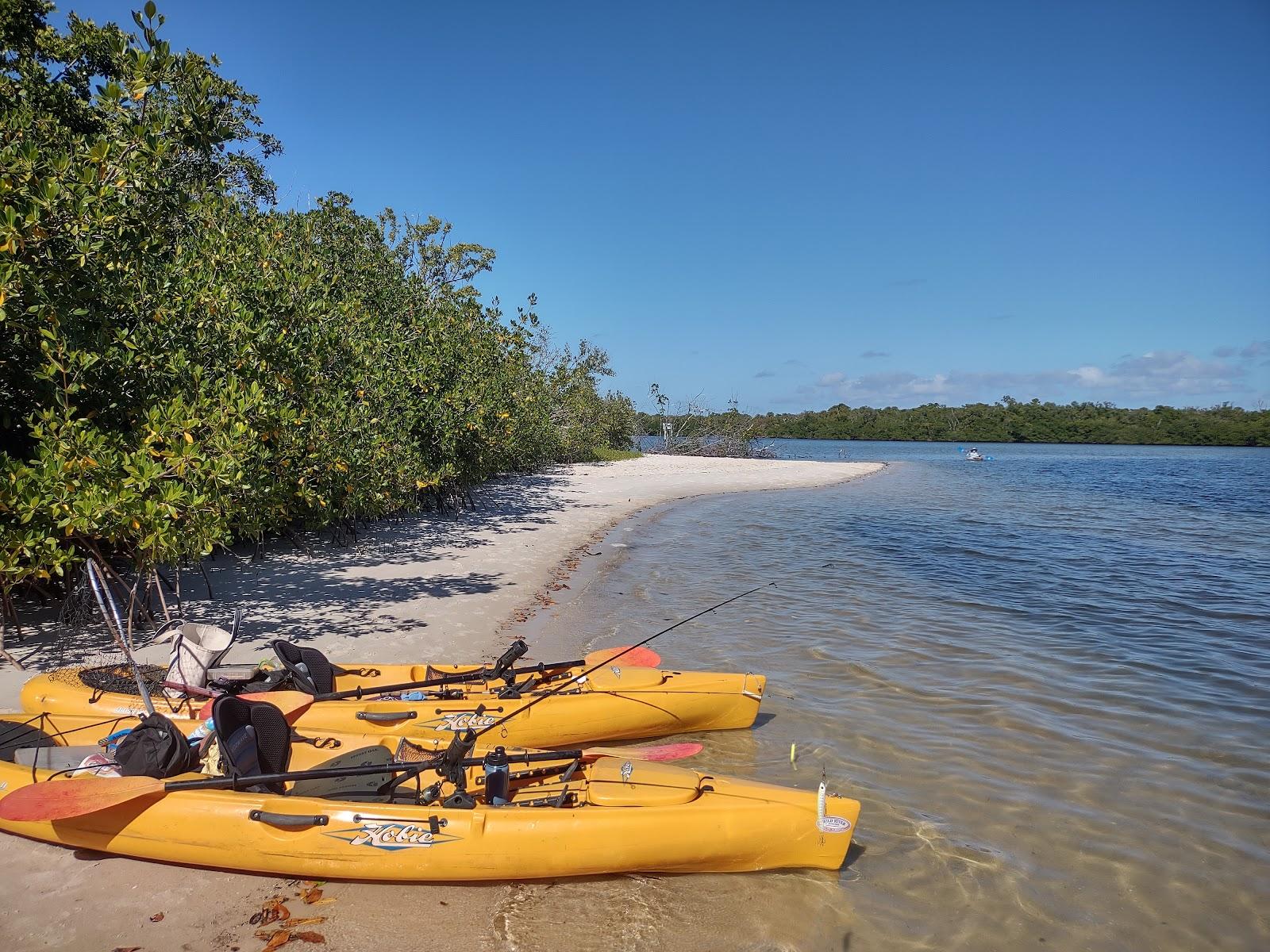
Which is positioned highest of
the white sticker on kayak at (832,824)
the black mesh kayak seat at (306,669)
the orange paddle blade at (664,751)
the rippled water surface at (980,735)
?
the black mesh kayak seat at (306,669)

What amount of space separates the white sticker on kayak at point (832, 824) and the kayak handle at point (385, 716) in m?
3.15

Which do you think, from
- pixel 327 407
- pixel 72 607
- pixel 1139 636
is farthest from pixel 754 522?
pixel 72 607

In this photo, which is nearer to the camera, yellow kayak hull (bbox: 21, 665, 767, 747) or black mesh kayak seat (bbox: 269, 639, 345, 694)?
yellow kayak hull (bbox: 21, 665, 767, 747)

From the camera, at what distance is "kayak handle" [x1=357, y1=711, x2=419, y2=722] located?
575 centimetres

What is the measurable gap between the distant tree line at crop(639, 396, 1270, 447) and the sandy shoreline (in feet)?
169

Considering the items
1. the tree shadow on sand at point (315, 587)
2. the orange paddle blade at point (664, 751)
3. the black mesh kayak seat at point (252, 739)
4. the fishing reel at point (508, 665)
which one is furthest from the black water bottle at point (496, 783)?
the tree shadow on sand at point (315, 587)

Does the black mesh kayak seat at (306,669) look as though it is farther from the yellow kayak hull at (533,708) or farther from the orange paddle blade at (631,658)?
the orange paddle blade at (631,658)

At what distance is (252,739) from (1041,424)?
101143 millimetres

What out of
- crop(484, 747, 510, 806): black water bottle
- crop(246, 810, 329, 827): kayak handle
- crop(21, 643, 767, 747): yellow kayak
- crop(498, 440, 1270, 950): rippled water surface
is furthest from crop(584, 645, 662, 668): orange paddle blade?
crop(246, 810, 329, 827): kayak handle

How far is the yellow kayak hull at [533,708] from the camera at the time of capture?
573 centimetres

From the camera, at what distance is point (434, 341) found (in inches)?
652

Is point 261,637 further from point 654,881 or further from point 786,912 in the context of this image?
point 786,912

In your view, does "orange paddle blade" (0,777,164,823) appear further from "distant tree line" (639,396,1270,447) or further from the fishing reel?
"distant tree line" (639,396,1270,447)

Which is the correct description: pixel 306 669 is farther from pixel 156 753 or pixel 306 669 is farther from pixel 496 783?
pixel 496 783
